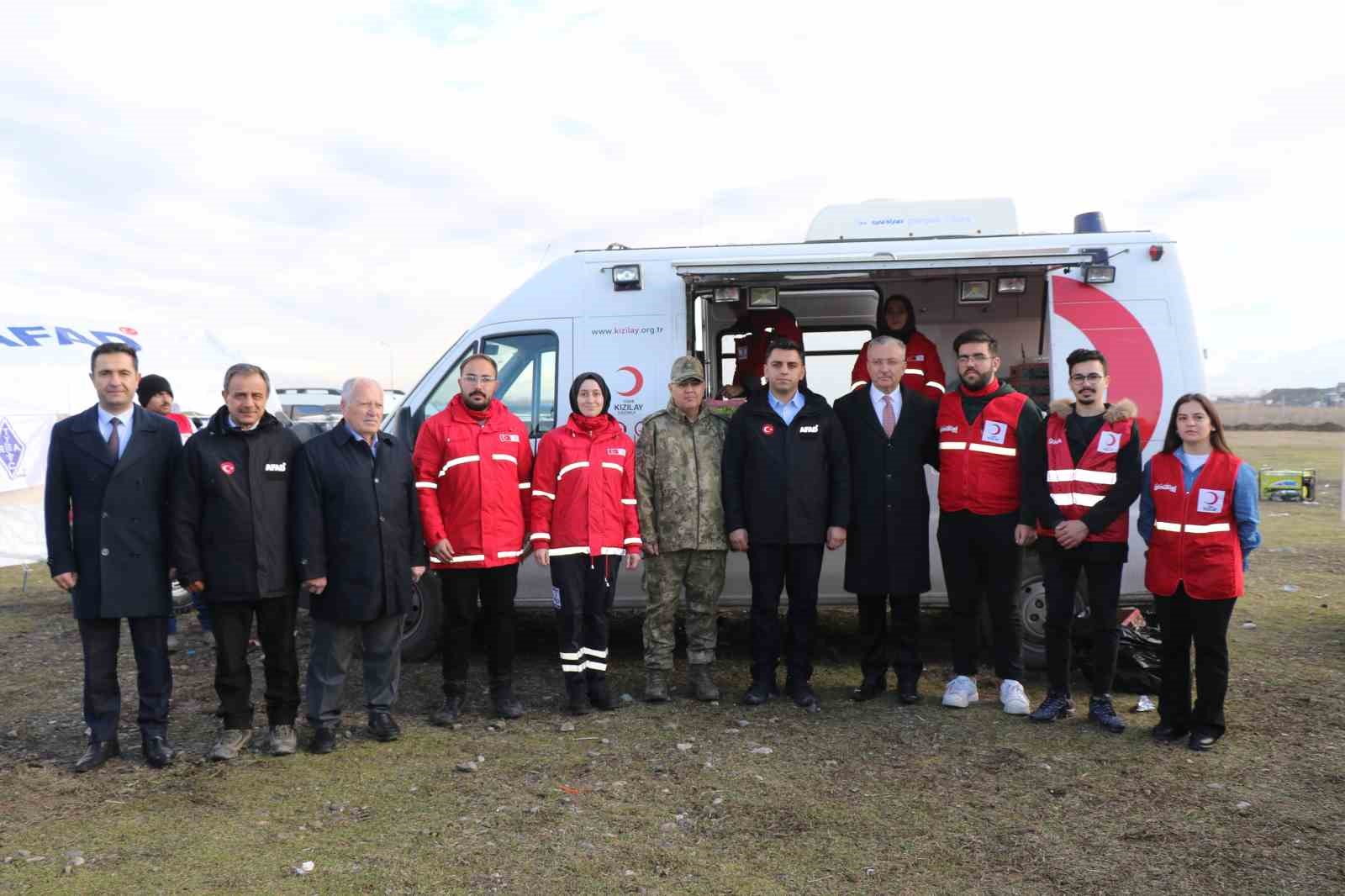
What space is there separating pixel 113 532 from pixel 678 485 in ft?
9.22

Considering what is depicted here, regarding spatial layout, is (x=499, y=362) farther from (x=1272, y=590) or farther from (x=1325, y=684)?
(x=1272, y=590)

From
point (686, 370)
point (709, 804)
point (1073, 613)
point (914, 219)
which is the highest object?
point (914, 219)

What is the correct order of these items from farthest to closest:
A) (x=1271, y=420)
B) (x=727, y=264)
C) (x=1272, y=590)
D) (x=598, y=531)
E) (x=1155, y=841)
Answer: (x=1271, y=420) → (x=1272, y=590) → (x=727, y=264) → (x=598, y=531) → (x=1155, y=841)

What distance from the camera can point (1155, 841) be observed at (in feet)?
12.0

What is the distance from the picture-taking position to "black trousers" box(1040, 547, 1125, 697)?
4.95 meters

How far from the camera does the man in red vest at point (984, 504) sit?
16.7 ft

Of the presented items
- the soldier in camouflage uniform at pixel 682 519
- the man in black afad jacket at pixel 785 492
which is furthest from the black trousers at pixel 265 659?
the man in black afad jacket at pixel 785 492

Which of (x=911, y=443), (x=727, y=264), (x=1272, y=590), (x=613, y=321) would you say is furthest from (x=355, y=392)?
(x=1272, y=590)

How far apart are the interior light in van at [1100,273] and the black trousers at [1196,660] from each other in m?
1.95

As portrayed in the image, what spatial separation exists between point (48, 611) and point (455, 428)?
20.3 ft

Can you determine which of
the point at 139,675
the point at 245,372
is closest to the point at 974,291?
the point at 245,372

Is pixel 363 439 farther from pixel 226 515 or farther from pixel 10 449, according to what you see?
pixel 10 449

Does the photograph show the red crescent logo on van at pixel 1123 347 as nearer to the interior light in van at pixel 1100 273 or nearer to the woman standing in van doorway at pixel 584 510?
the interior light in van at pixel 1100 273

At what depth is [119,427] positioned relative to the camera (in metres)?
4.53
